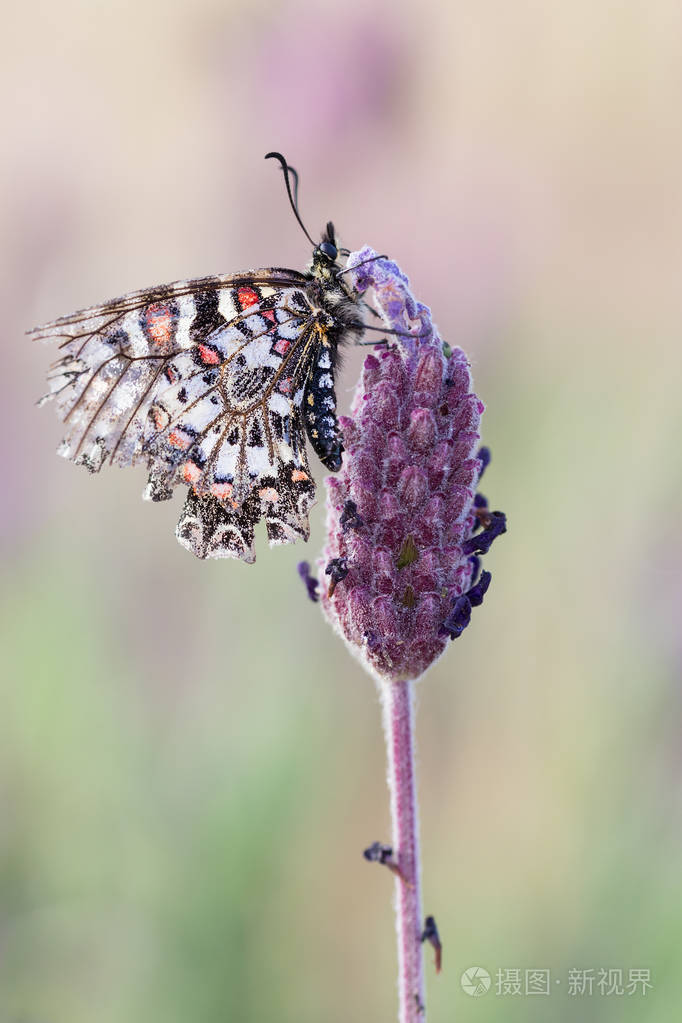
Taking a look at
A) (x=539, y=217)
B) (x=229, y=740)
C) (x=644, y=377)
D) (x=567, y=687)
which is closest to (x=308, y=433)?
(x=229, y=740)

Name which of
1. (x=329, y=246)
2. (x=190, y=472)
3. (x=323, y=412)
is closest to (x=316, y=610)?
(x=190, y=472)

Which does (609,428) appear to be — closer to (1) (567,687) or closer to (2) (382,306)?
(1) (567,687)

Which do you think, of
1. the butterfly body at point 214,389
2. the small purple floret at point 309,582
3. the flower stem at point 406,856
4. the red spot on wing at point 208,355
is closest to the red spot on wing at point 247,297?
the butterfly body at point 214,389

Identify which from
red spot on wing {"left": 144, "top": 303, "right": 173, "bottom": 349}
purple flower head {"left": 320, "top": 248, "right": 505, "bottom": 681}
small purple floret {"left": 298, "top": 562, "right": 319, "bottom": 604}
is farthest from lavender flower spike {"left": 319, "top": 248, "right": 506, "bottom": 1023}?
red spot on wing {"left": 144, "top": 303, "right": 173, "bottom": 349}

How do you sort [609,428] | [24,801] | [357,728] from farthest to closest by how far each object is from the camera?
[609,428] < [357,728] < [24,801]

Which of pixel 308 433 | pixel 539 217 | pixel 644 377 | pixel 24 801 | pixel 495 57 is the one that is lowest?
pixel 24 801

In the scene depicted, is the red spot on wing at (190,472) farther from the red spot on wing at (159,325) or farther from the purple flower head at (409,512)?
the purple flower head at (409,512)
